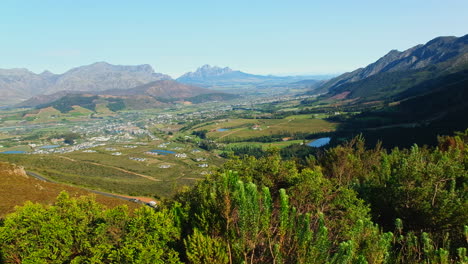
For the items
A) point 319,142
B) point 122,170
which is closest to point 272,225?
point 122,170

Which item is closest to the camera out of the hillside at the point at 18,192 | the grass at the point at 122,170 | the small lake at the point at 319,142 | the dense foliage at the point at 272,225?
the dense foliage at the point at 272,225

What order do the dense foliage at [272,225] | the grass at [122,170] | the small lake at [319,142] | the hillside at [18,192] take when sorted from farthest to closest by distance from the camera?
the small lake at [319,142] < the grass at [122,170] < the hillside at [18,192] < the dense foliage at [272,225]

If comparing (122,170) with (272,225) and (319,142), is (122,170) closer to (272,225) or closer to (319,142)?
(319,142)

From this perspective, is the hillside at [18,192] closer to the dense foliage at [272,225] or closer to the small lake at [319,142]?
the dense foliage at [272,225]

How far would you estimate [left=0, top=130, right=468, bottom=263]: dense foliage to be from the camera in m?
16.9

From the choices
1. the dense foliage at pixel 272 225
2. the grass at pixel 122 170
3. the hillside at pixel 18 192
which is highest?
the dense foliage at pixel 272 225

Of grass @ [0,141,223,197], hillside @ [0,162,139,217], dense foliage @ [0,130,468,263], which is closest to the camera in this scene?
dense foliage @ [0,130,468,263]

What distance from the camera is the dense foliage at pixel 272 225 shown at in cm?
1692

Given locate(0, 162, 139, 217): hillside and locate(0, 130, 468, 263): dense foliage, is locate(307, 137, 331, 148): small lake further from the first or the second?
locate(0, 130, 468, 263): dense foliage

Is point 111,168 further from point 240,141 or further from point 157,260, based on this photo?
point 157,260

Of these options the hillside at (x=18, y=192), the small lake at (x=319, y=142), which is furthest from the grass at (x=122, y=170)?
the small lake at (x=319, y=142)

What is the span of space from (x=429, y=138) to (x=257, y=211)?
5377 inches

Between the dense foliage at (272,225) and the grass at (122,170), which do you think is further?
the grass at (122,170)

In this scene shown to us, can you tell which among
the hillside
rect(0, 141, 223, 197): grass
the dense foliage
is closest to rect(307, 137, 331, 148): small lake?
rect(0, 141, 223, 197): grass
